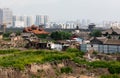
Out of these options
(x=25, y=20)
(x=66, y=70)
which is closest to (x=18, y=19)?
(x=25, y=20)

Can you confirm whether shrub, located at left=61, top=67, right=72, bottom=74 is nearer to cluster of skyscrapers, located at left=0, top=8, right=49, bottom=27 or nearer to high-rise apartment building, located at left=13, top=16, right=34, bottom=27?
cluster of skyscrapers, located at left=0, top=8, right=49, bottom=27

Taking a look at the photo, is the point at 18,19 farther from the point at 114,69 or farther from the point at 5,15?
the point at 114,69

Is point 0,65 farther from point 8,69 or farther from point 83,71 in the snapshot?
point 83,71

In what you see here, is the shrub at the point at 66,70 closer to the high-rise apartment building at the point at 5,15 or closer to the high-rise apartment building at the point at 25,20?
the high-rise apartment building at the point at 5,15

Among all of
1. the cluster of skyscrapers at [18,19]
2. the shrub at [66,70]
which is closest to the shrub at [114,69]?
the shrub at [66,70]

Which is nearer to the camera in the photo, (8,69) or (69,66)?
(8,69)

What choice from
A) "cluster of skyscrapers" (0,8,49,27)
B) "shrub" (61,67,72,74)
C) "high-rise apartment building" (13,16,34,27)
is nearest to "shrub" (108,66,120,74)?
"shrub" (61,67,72,74)

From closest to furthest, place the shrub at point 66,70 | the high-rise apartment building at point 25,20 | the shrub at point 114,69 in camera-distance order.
A: the shrub at point 114,69, the shrub at point 66,70, the high-rise apartment building at point 25,20

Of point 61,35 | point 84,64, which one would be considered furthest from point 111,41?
point 61,35
